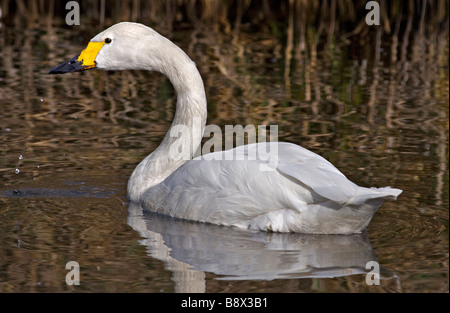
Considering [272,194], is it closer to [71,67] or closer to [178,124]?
[178,124]

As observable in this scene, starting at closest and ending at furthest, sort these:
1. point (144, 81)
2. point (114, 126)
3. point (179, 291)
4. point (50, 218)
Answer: point (179, 291) < point (50, 218) < point (114, 126) < point (144, 81)

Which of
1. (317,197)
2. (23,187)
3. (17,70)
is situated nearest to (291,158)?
(317,197)

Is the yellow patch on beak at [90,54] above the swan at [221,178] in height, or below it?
above

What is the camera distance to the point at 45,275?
5297mm

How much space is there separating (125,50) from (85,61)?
1.22 feet

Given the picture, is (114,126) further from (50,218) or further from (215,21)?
(215,21)

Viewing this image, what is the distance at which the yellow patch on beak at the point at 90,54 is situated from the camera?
7.13 meters

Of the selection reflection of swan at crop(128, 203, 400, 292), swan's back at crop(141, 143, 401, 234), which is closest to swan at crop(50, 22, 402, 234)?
swan's back at crop(141, 143, 401, 234)

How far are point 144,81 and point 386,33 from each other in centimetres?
494

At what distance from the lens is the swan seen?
5.91 meters

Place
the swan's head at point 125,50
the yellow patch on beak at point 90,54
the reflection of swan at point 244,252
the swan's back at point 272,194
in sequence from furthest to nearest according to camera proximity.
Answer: the yellow patch on beak at point 90,54 → the swan's head at point 125,50 → the swan's back at point 272,194 → the reflection of swan at point 244,252

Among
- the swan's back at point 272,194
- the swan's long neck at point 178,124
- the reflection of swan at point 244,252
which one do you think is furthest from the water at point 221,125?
the swan's long neck at point 178,124

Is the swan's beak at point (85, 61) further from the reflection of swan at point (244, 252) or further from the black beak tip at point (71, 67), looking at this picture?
the reflection of swan at point (244, 252)

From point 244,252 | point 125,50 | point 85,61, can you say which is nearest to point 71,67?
point 85,61
